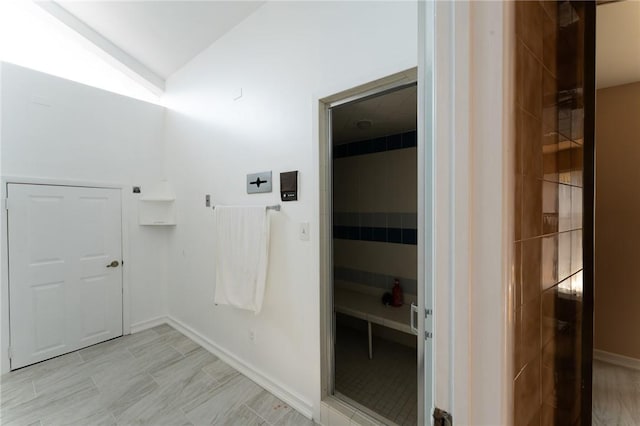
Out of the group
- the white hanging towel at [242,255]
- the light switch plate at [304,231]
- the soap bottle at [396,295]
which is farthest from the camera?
the soap bottle at [396,295]

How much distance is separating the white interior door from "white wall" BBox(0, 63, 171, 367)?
170mm

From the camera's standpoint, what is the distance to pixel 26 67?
2.40m

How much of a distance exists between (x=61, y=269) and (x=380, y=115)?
3594mm

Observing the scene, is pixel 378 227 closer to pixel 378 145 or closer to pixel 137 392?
pixel 378 145

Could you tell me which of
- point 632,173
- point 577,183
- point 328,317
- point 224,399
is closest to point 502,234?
point 577,183

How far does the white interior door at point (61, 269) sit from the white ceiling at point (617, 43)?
3.96m

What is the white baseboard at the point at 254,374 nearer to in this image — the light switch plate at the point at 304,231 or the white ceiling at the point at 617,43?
the light switch plate at the point at 304,231

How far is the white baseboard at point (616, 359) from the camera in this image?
868 mm

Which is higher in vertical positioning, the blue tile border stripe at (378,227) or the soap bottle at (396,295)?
the blue tile border stripe at (378,227)

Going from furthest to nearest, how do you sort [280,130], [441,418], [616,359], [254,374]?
[254,374] → [280,130] → [616,359] → [441,418]

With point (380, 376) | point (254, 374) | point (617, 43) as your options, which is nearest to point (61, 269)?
point (254, 374)

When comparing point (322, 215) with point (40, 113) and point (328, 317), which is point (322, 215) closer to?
point (328, 317)

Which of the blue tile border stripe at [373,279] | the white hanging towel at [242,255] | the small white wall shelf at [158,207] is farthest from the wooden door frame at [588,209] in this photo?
the small white wall shelf at [158,207]

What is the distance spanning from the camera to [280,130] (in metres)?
1.90
